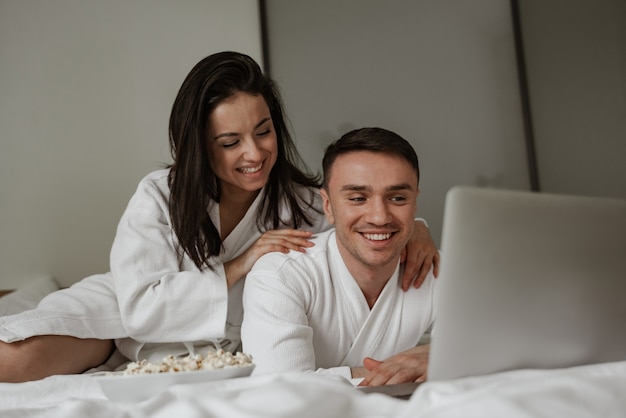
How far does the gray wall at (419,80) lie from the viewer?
10.4ft

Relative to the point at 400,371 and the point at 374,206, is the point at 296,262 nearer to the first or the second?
the point at 374,206

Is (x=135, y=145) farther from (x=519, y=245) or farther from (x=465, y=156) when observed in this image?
(x=519, y=245)

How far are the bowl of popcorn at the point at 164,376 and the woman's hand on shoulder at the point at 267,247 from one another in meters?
0.90

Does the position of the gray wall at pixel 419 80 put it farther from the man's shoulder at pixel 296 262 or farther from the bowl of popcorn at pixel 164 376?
the bowl of popcorn at pixel 164 376

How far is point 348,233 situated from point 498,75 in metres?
1.70

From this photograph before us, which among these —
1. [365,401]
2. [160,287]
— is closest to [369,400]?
[365,401]

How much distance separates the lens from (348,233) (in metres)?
1.84

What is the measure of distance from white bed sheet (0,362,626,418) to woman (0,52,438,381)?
1.07m

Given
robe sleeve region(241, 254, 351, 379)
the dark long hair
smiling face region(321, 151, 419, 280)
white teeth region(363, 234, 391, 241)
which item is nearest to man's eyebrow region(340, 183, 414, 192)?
smiling face region(321, 151, 419, 280)

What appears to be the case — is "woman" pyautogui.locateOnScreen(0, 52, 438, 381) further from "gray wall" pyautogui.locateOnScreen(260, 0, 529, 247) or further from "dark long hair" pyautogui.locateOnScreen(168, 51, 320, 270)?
"gray wall" pyautogui.locateOnScreen(260, 0, 529, 247)

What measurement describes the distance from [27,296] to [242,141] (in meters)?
1.21

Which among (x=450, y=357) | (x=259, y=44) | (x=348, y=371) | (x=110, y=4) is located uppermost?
(x=110, y=4)

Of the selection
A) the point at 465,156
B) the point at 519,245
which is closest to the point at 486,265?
the point at 519,245

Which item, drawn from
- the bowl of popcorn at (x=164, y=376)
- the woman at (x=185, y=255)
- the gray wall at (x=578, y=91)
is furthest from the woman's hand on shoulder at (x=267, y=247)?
the gray wall at (x=578, y=91)
